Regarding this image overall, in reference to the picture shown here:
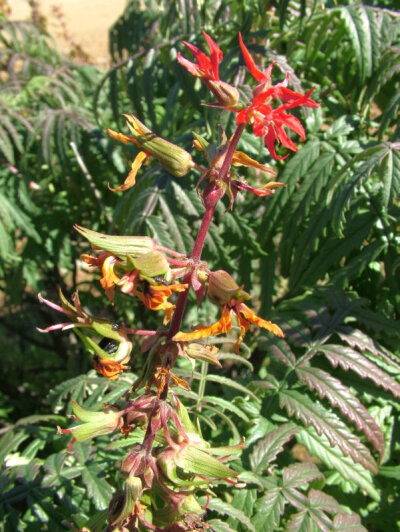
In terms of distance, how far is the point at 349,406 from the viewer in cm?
117

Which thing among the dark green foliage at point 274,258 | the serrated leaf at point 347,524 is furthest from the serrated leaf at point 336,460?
the serrated leaf at point 347,524

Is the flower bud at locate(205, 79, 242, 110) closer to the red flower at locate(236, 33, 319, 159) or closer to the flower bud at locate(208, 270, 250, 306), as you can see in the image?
the red flower at locate(236, 33, 319, 159)

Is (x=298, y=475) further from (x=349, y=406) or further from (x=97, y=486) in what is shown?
(x=97, y=486)

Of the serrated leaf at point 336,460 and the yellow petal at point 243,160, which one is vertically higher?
the yellow petal at point 243,160

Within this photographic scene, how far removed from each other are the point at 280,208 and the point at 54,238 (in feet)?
3.26

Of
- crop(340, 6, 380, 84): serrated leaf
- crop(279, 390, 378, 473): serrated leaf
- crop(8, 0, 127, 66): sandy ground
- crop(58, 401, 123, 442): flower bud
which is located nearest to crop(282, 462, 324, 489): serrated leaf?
crop(279, 390, 378, 473): serrated leaf

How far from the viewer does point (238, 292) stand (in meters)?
0.73

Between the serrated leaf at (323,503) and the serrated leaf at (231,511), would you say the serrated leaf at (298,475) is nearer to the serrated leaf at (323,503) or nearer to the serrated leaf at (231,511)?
the serrated leaf at (323,503)

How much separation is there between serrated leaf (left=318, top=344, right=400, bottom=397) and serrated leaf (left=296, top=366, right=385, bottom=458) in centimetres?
5

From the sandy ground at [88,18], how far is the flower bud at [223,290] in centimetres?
863

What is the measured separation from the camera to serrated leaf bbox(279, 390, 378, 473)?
114cm

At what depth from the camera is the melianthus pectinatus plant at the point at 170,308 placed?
756 millimetres

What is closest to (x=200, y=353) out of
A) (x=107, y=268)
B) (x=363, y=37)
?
(x=107, y=268)

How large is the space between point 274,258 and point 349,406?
0.70m
